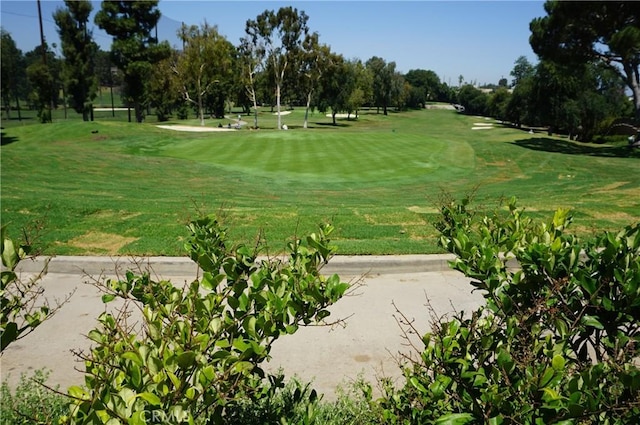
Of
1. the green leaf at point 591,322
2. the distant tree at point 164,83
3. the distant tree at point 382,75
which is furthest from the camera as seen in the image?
the distant tree at point 382,75

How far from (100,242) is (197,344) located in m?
7.62

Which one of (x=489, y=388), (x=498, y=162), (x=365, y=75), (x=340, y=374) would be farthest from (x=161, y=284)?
(x=365, y=75)

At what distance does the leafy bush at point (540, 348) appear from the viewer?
2086mm

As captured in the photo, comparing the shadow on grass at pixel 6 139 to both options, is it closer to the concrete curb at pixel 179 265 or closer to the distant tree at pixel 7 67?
the distant tree at pixel 7 67

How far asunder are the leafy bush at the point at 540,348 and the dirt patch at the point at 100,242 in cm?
704

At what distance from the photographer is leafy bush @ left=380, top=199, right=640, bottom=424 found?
2.09 meters

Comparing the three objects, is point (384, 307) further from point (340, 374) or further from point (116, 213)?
point (116, 213)

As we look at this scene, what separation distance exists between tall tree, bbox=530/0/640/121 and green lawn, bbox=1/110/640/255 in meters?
6.40

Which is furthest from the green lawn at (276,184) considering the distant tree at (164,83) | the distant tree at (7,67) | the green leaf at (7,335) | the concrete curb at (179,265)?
the distant tree at (164,83)

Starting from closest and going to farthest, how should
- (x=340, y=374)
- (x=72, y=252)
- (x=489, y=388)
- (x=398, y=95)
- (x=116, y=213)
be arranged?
1. (x=489, y=388)
2. (x=340, y=374)
3. (x=72, y=252)
4. (x=116, y=213)
5. (x=398, y=95)

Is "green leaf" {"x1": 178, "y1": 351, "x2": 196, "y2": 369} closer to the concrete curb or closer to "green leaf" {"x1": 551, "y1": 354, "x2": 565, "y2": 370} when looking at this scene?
"green leaf" {"x1": 551, "y1": 354, "x2": 565, "y2": 370}

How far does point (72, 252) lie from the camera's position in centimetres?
828

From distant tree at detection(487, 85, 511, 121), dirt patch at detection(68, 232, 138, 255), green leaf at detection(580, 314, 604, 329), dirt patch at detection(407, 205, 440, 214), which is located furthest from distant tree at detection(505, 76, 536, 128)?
green leaf at detection(580, 314, 604, 329)

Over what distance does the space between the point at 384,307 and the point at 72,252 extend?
5.81 m
